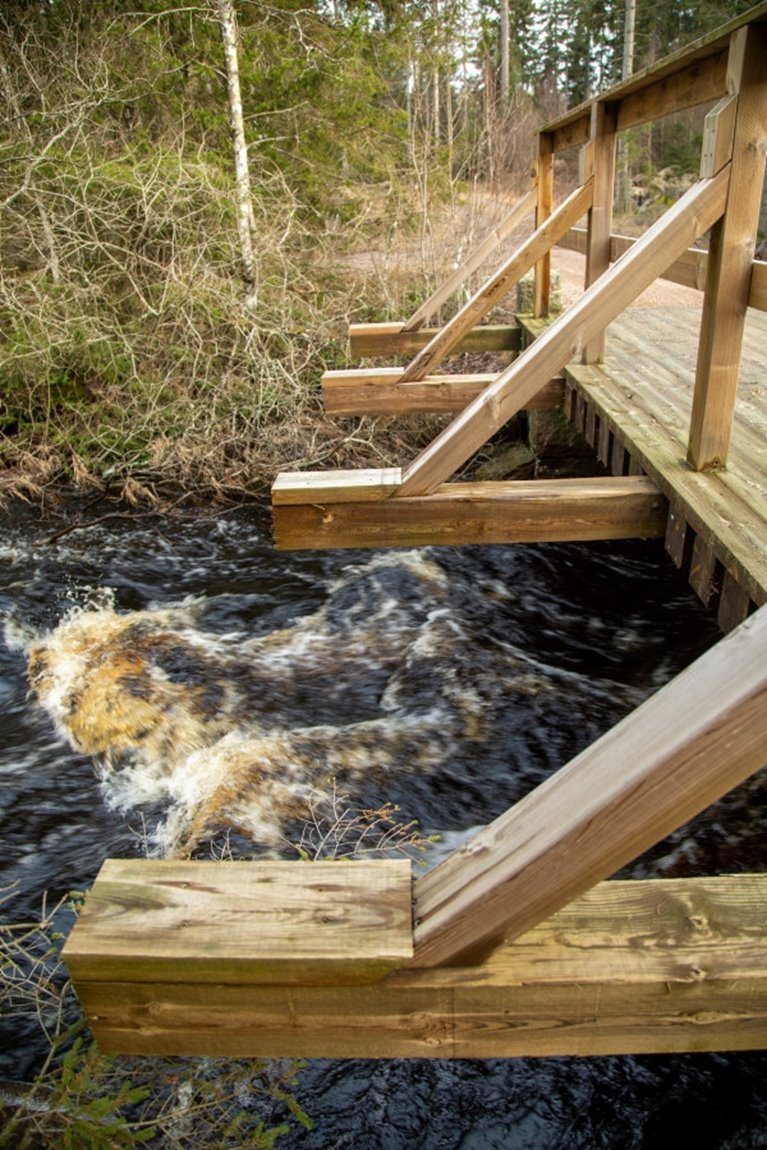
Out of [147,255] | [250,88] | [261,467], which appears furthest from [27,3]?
[261,467]

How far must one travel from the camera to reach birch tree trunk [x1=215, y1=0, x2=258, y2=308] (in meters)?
8.48

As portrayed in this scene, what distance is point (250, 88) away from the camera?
9883mm

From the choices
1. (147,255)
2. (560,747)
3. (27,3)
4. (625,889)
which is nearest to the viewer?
(625,889)

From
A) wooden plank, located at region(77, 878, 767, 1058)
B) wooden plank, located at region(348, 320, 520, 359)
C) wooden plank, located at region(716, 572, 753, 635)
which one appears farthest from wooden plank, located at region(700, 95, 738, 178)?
wooden plank, located at region(348, 320, 520, 359)

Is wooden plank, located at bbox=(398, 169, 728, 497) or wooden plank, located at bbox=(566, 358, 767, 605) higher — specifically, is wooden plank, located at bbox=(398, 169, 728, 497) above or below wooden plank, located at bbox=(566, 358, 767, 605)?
above

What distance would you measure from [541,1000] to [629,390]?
403 cm

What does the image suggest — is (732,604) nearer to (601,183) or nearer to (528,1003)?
(528,1003)

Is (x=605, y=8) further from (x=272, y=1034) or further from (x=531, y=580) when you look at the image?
(x=272, y=1034)

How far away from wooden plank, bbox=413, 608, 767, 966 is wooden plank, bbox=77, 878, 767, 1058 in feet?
0.35

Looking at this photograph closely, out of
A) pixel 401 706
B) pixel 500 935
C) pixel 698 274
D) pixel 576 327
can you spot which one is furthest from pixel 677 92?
pixel 500 935

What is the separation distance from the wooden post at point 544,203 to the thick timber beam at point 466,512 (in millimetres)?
3419

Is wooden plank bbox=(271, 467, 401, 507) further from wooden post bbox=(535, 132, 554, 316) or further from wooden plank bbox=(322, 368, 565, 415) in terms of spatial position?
wooden post bbox=(535, 132, 554, 316)

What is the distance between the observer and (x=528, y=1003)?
4.28 feet

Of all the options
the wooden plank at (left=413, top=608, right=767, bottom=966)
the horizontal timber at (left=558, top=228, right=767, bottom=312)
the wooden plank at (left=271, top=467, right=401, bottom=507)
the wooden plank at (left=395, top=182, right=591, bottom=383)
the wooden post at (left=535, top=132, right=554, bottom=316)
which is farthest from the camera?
the wooden post at (left=535, top=132, right=554, bottom=316)
